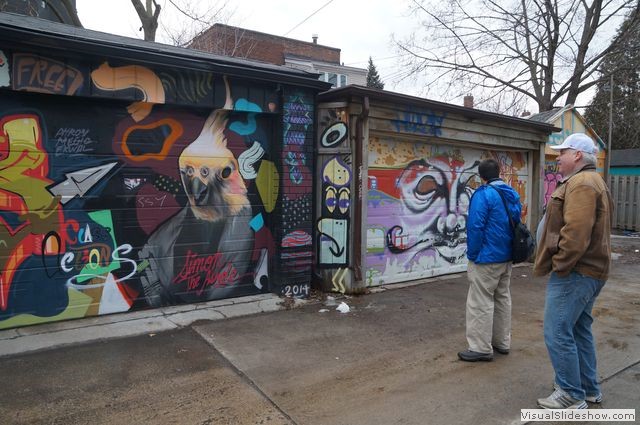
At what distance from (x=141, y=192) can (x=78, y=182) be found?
0.67m

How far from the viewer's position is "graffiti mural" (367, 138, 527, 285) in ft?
23.9

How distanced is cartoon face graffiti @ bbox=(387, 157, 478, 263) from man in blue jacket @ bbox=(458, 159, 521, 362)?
3.15 meters

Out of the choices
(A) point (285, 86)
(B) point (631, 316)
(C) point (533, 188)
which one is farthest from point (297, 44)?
(B) point (631, 316)

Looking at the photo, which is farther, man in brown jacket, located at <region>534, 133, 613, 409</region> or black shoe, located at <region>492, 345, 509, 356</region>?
black shoe, located at <region>492, 345, 509, 356</region>

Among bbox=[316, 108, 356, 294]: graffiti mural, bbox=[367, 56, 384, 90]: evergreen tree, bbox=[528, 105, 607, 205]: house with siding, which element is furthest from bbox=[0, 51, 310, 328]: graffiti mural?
bbox=[367, 56, 384, 90]: evergreen tree

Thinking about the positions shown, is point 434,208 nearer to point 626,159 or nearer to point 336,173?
point 336,173

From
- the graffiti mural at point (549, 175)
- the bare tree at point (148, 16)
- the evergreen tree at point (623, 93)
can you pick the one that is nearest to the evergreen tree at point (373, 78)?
the evergreen tree at point (623, 93)

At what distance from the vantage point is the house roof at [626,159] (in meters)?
17.9

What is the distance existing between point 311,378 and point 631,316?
4.70m

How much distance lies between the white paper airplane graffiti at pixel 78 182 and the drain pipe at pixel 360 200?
10.8 ft

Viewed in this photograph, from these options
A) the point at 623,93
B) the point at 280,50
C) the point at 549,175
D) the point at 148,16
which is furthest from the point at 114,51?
the point at 623,93

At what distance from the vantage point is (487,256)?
4.23 metres

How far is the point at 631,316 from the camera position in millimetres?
6016

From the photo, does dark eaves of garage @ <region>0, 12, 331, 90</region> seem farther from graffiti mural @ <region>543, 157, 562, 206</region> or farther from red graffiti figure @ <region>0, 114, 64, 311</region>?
graffiti mural @ <region>543, 157, 562, 206</region>
